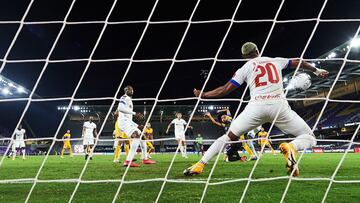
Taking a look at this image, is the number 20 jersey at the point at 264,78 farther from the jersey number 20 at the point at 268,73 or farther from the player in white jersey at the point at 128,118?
the player in white jersey at the point at 128,118

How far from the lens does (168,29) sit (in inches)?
505

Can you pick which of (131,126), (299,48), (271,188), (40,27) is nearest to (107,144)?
(40,27)

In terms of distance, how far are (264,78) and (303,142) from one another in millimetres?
787

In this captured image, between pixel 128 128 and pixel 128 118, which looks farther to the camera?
A: pixel 128 118

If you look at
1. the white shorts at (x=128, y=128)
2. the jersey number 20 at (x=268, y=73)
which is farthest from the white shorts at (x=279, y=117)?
the white shorts at (x=128, y=128)

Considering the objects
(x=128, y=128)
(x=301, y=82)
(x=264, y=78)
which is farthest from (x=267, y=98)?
(x=128, y=128)

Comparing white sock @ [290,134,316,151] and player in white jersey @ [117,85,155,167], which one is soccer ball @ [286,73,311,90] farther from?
player in white jersey @ [117,85,155,167]

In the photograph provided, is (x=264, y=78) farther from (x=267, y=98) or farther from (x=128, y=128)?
(x=128, y=128)

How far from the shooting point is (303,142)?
376 cm

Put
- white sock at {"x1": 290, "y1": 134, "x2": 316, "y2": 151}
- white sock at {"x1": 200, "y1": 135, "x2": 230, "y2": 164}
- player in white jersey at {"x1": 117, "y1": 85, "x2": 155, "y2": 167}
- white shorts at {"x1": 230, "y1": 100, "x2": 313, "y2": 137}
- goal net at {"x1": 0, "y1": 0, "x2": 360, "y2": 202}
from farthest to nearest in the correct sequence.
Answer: player in white jersey at {"x1": 117, "y1": 85, "x2": 155, "y2": 167}, goal net at {"x1": 0, "y1": 0, "x2": 360, "y2": 202}, white sock at {"x1": 200, "y1": 135, "x2": 230, "y2": 164}, white shorts at {"x1": 230, "y1": 100, "x2": 313, "y2": 137}, white sock at {"x1": 290, "y1": 134, "x2": 316, "y2": 151}

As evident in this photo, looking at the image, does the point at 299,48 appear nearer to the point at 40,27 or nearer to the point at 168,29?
the point at 168,29

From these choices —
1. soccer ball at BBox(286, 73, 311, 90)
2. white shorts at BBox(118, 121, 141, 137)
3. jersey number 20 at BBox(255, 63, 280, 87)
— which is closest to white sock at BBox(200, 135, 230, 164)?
jersey number 20 at BBox(255, 63, 280, 87)

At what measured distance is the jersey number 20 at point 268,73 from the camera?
389cm

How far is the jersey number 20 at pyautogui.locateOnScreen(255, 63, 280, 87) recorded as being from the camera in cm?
389
